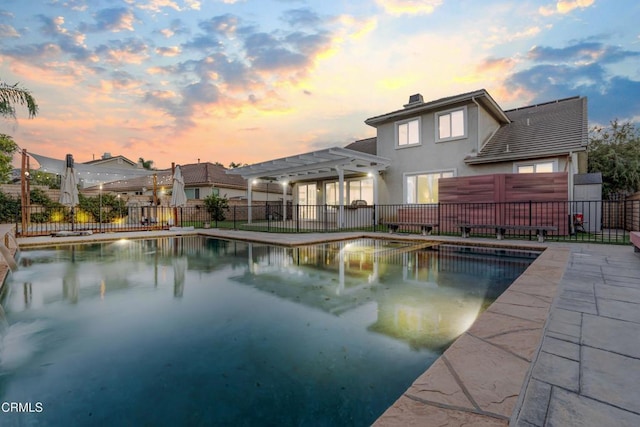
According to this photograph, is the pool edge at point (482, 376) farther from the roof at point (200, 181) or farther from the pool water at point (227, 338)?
the roof at point (200, 181)

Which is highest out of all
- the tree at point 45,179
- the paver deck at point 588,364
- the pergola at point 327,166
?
the tree at point 45,179

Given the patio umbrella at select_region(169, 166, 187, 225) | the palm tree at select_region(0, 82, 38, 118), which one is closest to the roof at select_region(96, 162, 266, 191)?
the patio umbrella at select_region(169, 166, 187, 225)

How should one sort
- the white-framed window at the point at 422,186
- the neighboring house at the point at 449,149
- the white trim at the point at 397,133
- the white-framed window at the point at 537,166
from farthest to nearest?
the white trim at the point at 397,133
the white-framed window at the point at 422,186
the neighboring house at the point at 449,149
the white-framed window at the point at 537,166

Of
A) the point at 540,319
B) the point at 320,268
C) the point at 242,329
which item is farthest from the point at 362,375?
the point at 320,268

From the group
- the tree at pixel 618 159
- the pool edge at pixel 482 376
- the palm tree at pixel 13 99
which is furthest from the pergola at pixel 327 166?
the tree at pixel 618 159

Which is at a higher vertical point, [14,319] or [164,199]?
[164,199]

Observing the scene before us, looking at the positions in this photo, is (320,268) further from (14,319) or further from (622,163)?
(622,163)

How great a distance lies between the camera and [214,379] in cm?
207

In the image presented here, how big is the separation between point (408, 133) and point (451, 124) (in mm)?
1993

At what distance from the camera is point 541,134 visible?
1164 centimetres

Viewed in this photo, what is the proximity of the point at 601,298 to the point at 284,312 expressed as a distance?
363 cm

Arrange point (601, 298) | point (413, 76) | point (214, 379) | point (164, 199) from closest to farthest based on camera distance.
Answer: point (214, 379), point (601, 298), point (413, 76), point (164, 199)

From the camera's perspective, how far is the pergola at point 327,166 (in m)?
12.1

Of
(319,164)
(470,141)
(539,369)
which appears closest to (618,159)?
(470,141)
